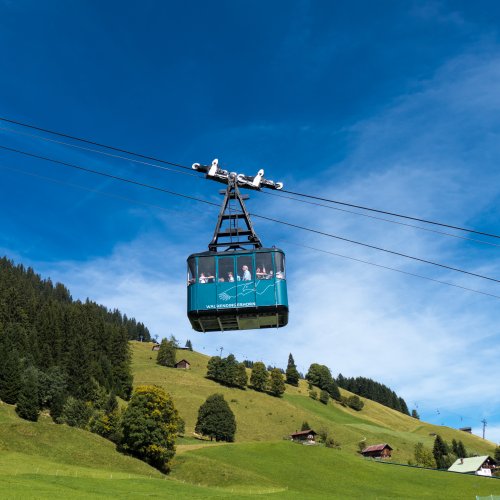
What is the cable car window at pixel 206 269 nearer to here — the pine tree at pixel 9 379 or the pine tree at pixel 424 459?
the pine tree at pixel 9 379

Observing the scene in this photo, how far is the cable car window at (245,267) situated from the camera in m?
23.0

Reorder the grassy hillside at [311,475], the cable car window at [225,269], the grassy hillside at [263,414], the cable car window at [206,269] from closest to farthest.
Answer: the cable car window at [225,269] → the cable car window at [206,269] → the grassy hillside at [311,475] → the grassy hillside at [263,414]

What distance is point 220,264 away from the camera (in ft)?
76.2

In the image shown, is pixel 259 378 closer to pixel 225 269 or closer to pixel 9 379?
pixel 9 379

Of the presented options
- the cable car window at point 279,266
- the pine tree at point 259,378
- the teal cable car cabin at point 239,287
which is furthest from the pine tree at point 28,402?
the pine tree at point 259,378

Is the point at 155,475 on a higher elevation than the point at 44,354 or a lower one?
lower

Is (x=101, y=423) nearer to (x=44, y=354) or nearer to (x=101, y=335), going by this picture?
(x=44, y=354)

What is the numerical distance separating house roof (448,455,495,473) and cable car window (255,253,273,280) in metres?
127


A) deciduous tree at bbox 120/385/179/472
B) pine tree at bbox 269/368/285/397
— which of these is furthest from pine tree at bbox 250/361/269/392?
deciduous tree at bbox 120/385/179/472

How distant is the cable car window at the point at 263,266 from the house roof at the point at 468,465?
127210mm

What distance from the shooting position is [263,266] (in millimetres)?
22938

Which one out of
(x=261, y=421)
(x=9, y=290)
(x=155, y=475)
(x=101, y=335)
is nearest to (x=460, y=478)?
(x=155, y=475)

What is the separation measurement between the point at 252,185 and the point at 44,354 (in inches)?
4863

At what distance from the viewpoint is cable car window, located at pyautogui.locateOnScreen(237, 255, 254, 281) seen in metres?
23.0
